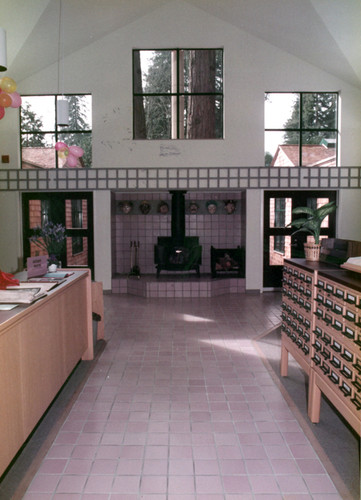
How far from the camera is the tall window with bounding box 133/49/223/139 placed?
283 inches

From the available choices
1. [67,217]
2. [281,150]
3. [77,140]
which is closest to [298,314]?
[281,150]

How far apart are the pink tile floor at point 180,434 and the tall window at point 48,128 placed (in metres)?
4.31

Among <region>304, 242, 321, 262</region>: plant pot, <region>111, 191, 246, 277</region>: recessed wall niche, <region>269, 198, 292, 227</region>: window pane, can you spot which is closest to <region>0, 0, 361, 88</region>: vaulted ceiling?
<region>269, 198, 292, 227</region>: window pane

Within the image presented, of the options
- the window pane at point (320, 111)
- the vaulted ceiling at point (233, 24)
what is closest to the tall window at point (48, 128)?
the vaulted ceiling at point (233, 24)

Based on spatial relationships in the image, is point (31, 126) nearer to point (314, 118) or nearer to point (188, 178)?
point (188, 178)

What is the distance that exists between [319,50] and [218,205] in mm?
3101

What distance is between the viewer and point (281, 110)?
23.5ft

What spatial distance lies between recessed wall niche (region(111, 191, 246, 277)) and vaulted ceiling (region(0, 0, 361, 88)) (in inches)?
104

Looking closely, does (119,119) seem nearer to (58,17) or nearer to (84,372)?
(58,17)

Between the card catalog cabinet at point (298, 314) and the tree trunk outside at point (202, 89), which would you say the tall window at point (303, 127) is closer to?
the tree trunk outside at point (202, 89)

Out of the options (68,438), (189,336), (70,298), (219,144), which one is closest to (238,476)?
(68,438)

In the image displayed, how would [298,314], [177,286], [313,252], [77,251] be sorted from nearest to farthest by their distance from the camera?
1. [298,314]
2. [313,252]
3. [177,286]
4. [77,251]

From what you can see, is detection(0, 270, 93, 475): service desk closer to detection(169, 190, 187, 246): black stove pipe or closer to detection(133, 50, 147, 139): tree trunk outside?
detection(169, 190, 187, 246): black stove pipe

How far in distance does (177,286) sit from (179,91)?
11.4ft
